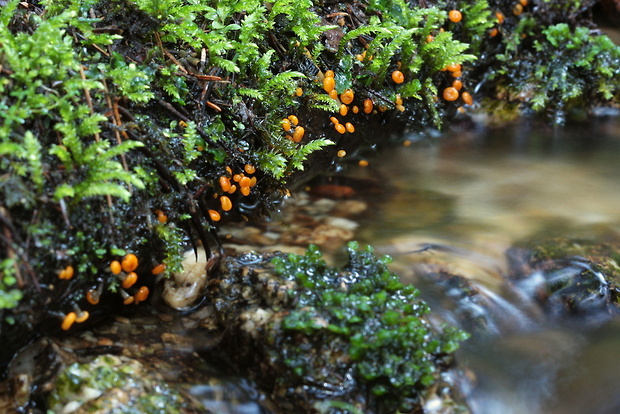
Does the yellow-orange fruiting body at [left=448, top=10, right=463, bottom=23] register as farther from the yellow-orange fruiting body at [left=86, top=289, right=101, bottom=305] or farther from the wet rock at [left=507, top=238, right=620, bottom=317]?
the yellow-orange fruiting body at [left=86, top=289, right=101, bottom=305]

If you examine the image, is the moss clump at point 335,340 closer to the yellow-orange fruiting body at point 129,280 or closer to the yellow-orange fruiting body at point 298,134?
the yellow-orange fruiting body at point 129,280

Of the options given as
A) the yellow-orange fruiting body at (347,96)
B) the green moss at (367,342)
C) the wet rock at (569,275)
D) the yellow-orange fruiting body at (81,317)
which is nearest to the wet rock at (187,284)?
the yellow-orange fruiting body at (81,317)

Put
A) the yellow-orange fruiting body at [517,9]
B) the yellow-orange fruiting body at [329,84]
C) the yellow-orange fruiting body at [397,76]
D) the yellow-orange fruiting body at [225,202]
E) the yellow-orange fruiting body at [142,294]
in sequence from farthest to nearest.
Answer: the yellow-orange fruiting body at [517,9] → the yellow-orange fruiting body at [397,76] → the yellow-orange fruiting body at [329,84] → the yellow-orange fruiting body at [225,202] → the yellow-orange fruiting body at [142,294]

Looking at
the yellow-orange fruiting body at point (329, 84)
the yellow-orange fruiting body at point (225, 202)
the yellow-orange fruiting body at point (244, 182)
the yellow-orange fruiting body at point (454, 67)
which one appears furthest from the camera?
the yellow-orange fruiting body at point (454, 67)

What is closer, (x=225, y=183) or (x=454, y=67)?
(x=225, y=183)

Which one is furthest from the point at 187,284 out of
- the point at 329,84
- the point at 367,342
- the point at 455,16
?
the point at 455,16

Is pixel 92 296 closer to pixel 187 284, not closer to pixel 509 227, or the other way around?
pixel 187 284

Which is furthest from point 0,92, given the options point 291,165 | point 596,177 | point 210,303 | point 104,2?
point 596,177
